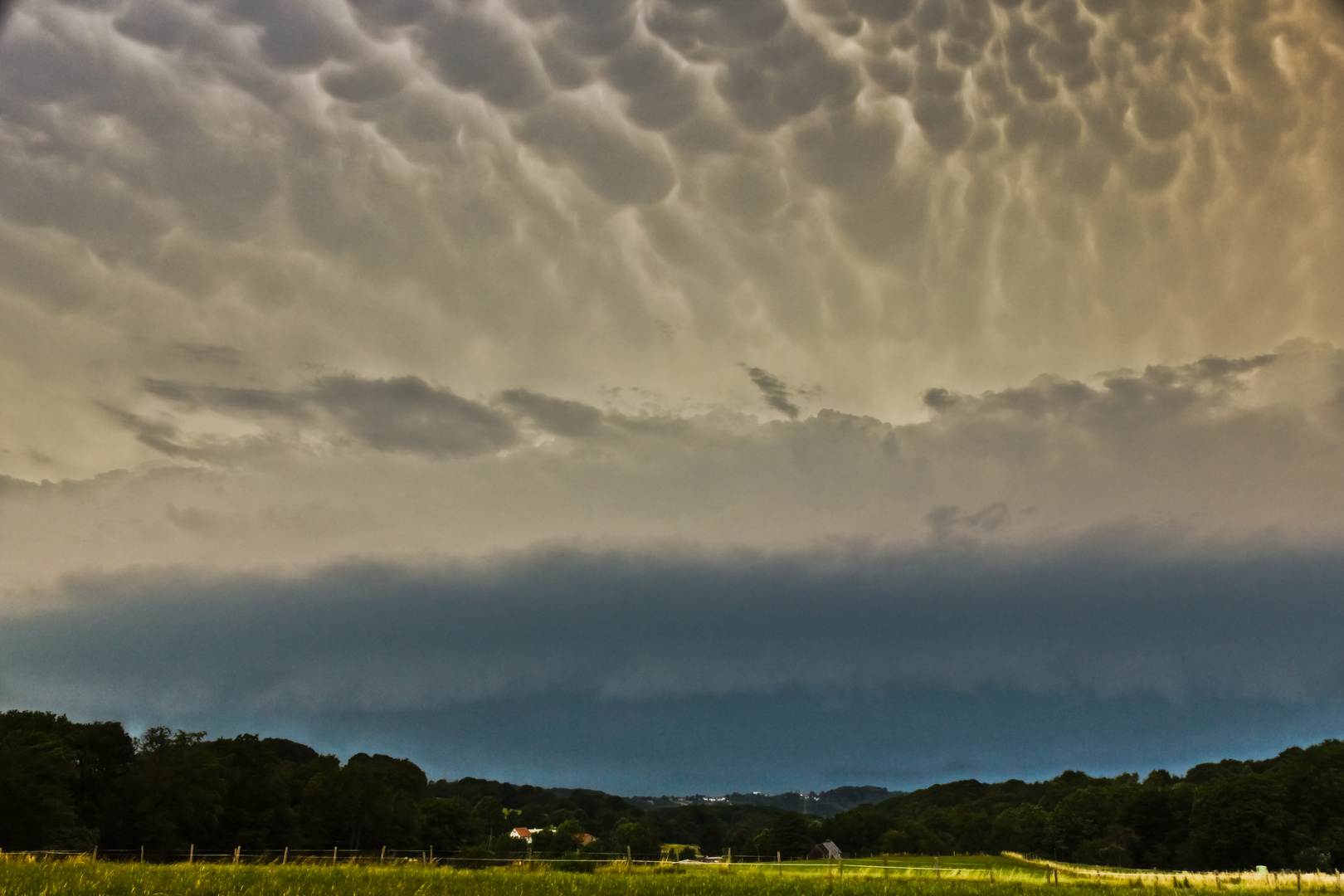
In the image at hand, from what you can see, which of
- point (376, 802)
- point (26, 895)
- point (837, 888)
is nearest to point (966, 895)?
point (837, 888)

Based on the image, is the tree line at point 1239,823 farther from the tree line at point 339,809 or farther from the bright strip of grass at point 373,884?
the bright strip of grass at point 373,884

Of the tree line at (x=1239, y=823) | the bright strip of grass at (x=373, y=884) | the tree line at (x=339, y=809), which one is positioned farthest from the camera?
the tree line at (x=1239, y=823)

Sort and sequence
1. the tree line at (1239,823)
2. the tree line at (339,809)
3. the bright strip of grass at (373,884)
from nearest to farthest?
1. the bright strip of grass at (373,884)
2. the tree line at (339,809)
3. the tree line at (1239,823)

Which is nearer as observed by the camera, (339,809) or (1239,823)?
(339,809)

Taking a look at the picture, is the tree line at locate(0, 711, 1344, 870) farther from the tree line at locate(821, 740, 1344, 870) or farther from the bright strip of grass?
the bright strip of grass

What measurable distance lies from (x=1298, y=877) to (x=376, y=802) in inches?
4742

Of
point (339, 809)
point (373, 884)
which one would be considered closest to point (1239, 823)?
point (339, 809)

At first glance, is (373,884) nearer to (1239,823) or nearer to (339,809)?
(339,809)

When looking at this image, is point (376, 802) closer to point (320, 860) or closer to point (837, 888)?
point (320, 860)

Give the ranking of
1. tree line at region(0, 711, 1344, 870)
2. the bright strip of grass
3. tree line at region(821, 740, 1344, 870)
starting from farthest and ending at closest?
tree line at region(821, 740, 1344, 870), tree line at region(0, 711, 1344, 870), the bright strip of grass

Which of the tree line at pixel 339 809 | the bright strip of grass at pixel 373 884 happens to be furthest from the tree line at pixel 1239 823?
the bright strip of grass at pixel 373 884

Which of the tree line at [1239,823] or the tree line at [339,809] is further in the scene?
the tree line at [1239,823]

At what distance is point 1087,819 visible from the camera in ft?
607

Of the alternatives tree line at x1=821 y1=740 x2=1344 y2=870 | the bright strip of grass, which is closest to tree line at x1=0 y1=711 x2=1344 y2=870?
tree line at x1=821 y1=740 x2=1344 y2=870
